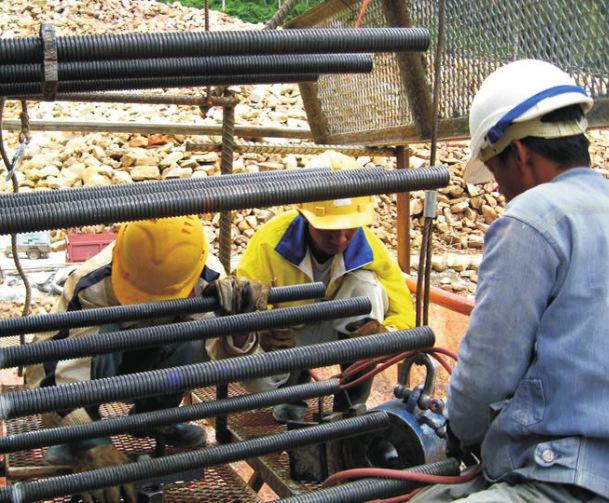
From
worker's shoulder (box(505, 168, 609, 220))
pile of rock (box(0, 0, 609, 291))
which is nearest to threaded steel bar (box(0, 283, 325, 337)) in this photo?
worker's shoulder (box(505, 168, 609, 220))

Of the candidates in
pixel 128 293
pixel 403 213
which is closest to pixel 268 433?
pixel 128 293

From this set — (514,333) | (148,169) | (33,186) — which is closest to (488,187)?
(148,169)

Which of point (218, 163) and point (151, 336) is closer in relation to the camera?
point (151, 336)

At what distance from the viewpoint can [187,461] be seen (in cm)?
221

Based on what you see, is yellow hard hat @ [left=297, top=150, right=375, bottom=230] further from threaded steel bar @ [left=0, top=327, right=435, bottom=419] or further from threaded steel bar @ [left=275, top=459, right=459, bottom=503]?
threaded steel bar @ [left=275, top=459, right=459, bottom=503]

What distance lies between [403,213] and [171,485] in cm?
306

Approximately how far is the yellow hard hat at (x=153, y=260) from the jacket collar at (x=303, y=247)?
709mm

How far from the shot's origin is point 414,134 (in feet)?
14.9

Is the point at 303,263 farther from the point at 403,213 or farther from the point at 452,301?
the point at 403,213

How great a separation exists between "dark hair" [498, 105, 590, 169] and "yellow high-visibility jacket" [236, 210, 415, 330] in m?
1.95

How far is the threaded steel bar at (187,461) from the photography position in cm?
206

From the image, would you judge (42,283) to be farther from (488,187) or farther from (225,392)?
(488,187)

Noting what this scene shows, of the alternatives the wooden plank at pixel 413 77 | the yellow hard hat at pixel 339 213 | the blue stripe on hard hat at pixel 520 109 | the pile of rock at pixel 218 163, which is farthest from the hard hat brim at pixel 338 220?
the pile of rock at pixel 218 163

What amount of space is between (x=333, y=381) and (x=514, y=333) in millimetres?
902
